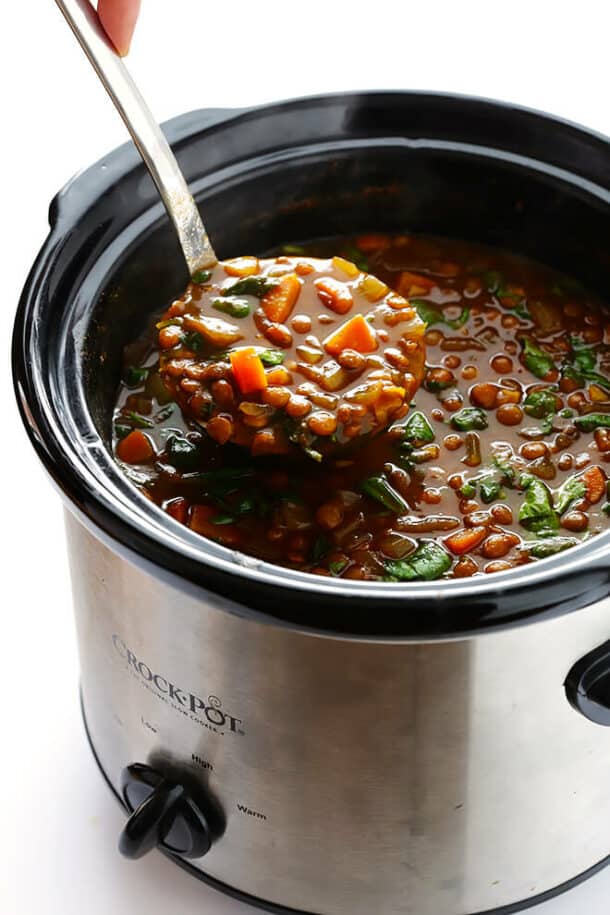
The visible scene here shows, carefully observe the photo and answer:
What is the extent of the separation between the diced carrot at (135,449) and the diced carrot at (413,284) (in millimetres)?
721

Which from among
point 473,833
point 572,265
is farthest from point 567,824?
point 572,265

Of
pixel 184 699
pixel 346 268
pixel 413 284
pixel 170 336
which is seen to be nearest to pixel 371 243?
pixel 413 284

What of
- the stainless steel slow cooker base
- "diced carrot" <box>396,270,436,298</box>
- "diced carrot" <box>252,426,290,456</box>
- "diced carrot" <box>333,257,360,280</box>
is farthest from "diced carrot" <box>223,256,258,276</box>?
the stainless steel slow cooker base

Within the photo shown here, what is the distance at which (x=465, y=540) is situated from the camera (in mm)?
2373

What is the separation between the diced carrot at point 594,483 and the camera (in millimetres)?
2475

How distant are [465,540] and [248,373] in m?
0.49

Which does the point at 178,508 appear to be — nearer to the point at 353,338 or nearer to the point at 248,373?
the point at 248,373

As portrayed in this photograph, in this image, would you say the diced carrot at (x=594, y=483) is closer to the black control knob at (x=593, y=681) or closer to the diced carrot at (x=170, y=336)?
the black control knob at (x=593, y=681)

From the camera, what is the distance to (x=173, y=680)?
7.17 ft

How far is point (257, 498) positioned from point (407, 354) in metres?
0.39

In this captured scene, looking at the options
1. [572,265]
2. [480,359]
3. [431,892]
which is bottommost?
[431,892]

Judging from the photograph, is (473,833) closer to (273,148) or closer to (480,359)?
(480,359)

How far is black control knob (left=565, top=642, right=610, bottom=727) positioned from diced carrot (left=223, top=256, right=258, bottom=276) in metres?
0.99

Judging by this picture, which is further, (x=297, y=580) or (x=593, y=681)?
(x=593, y=681)
